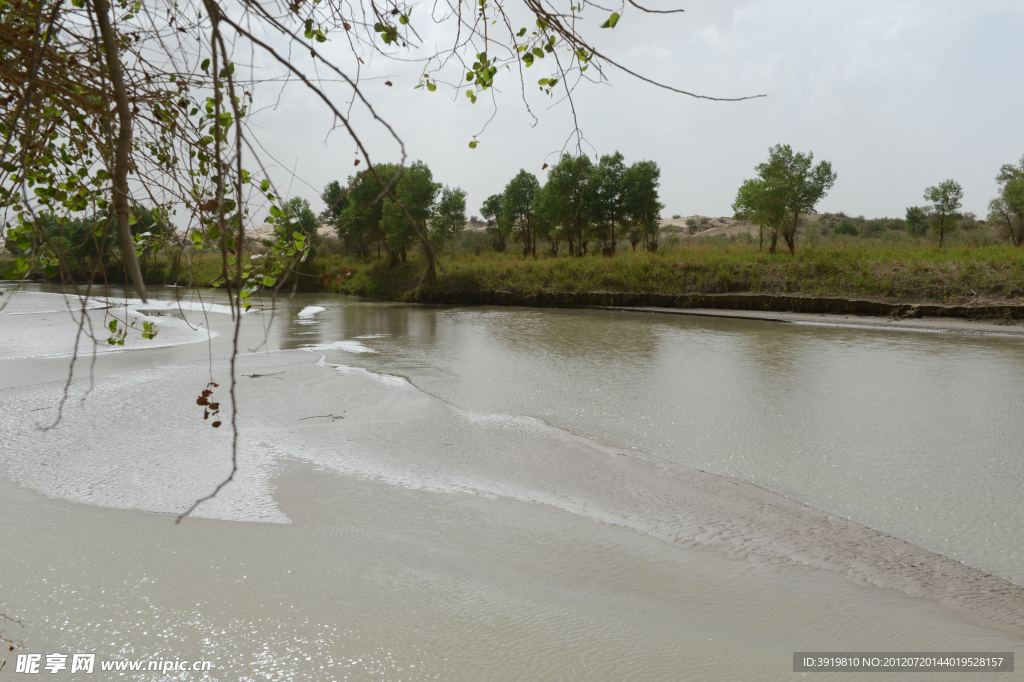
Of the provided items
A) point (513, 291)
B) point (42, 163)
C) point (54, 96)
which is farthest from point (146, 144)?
point (513, 291)

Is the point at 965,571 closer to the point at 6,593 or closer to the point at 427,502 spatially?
the point at 427,502

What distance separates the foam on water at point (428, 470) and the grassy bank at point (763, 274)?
833cm

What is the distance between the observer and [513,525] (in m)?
4.61

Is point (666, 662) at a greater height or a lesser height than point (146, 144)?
lesser

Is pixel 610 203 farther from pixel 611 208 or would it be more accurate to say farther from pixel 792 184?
pixel 792 184

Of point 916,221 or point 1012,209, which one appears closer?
point 1012,209

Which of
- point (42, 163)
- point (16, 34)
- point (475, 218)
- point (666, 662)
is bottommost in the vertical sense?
point (666, 662)

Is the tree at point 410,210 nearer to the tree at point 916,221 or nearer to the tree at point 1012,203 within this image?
the tree at point 1012,203

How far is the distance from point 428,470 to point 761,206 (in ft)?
87.1

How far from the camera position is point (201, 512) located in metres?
4.80

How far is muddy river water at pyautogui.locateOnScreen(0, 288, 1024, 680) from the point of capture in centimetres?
327

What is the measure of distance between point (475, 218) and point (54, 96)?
11103 centimetres

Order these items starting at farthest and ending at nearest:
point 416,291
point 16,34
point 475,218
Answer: point 475,218, point 416,291, point 16,34

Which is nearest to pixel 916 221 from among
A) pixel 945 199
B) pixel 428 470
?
pixel 945 199
